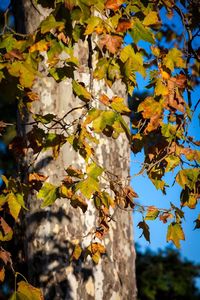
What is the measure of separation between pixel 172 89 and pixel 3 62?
0.86 metres

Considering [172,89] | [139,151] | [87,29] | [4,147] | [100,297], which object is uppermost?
[4,147]

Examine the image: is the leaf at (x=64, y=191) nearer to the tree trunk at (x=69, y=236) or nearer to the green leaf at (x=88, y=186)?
the green leaf at (x=88, y=186)

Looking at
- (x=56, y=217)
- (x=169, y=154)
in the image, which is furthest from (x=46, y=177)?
(x=169, y=154)

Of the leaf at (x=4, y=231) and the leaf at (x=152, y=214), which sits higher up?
the leaf at (x=152, y=214)

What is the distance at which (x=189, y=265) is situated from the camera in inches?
305

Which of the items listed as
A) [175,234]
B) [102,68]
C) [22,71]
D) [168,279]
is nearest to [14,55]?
[22,71]

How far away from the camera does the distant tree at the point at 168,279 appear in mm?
7422

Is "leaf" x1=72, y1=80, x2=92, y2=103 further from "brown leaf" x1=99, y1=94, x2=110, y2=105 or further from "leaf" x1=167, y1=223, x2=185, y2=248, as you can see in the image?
"leaf" x1=167, y1=223, x2=185, y2=248

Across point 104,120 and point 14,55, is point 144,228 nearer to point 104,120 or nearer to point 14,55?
point 104,120

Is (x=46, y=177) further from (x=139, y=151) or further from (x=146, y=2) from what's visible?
(x=146, y=2)

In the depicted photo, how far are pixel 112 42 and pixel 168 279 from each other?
670cm

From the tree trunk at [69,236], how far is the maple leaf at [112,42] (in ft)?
2.00

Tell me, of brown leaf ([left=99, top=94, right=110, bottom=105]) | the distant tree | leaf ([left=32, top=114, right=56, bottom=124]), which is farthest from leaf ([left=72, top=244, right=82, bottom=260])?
the distant tree

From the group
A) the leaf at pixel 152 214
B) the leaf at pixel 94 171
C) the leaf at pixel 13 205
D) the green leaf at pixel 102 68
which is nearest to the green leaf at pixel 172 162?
the leaf at pixel 152 214
